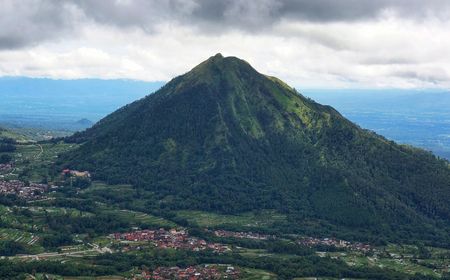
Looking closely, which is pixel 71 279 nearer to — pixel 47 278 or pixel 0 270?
pixel 47 278

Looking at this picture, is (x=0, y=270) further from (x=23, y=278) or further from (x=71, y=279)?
(x=71, y=279)

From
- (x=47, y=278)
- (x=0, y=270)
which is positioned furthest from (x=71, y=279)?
(x=0, y=270)

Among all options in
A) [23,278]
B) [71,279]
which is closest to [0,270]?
[23,278]
